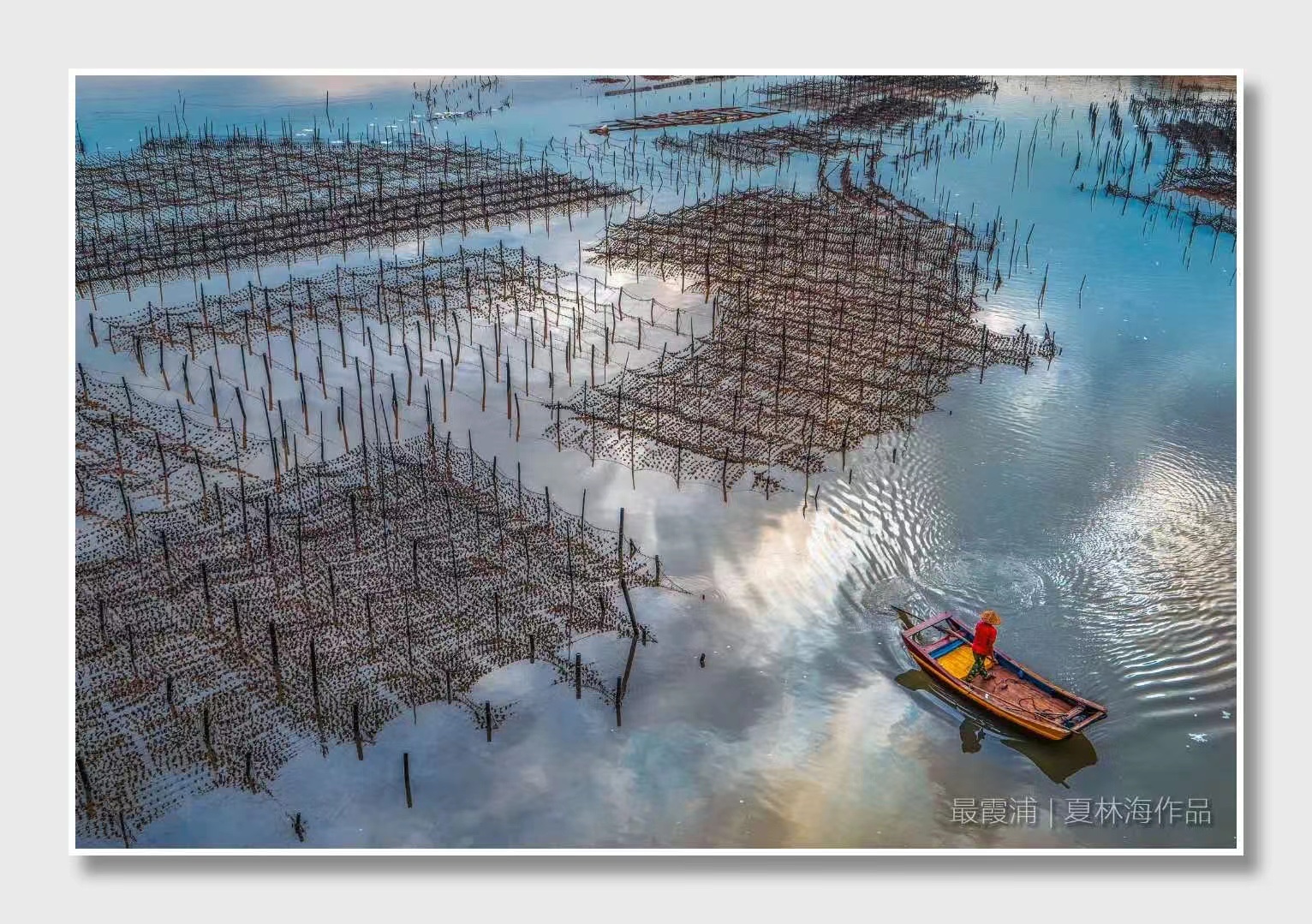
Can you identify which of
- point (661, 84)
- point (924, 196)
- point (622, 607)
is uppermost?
point (661, 84)

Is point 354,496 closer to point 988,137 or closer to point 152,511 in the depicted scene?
point 152,511

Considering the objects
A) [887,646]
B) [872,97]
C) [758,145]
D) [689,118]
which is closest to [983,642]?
[887,646]

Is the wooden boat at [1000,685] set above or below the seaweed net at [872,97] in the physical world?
below

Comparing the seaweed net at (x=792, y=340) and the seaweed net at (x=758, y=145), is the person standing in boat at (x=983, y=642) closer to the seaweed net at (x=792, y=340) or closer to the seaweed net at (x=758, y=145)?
the seaweed net at (x=792, y=340)

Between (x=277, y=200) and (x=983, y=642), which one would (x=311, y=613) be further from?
(x=277, y=200)

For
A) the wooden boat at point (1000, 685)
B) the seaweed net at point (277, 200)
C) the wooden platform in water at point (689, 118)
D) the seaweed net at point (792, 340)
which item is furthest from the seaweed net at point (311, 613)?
the wooden platform in water at point (689, 118)

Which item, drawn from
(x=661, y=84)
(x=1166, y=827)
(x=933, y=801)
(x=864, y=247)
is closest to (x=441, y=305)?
(x=864, y=247)
